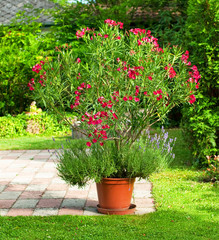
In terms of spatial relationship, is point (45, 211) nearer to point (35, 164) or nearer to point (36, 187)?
point (36, 187)

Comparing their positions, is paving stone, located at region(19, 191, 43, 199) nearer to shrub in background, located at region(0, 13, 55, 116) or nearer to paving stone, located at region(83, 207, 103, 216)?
paving stone, located at region(83, 207, 103, 216)

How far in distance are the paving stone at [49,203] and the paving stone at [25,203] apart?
7 cm

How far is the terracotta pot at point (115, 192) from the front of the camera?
4973 mm

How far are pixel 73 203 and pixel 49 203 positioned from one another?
1.05 feet

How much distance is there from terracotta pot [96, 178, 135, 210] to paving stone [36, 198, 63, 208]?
0.77m

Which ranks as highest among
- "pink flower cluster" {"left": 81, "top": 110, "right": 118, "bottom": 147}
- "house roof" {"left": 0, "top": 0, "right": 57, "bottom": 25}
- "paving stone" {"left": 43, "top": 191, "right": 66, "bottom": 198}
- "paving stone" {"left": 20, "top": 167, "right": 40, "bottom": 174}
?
"house roof" {"left": 0, "top": 0, "right": 57, "bottom": 25}

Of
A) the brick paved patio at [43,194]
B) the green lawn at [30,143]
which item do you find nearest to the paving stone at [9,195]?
the brick paved patio at [43,194]

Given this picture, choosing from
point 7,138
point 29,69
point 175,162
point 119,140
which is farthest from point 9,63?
point 119,140

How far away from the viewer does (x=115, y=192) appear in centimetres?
502

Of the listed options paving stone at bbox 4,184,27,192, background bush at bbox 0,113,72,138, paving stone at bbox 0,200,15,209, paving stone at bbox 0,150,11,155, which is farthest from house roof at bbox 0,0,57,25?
paving stone at bbox 0,200,15,209

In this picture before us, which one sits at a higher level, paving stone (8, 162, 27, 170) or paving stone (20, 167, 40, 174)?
paving stone (20, 167, 40, 174)

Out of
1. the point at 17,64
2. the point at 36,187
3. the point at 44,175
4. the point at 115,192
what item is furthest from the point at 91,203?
the point at 17,64

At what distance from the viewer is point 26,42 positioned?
14.7 metres

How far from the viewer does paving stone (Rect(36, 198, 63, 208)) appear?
18.2 feet
